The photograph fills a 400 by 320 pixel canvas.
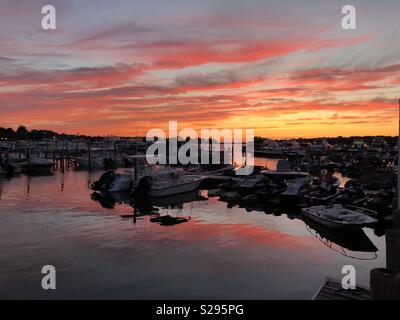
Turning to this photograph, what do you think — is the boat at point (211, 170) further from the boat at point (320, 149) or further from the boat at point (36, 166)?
the boat at point (320, 149)

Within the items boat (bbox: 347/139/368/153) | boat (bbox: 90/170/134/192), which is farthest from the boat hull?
boat (bbox: 347/139/368/153)

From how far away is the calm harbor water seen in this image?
15094 millimetres

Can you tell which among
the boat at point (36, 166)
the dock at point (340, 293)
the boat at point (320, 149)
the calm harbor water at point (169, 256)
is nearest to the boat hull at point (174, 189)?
the calm harbor water at point (169, 256)

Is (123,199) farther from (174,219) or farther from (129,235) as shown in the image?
(129,235)

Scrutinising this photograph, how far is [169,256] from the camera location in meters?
19.5

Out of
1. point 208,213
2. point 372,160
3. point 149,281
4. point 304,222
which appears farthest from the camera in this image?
point 372,160

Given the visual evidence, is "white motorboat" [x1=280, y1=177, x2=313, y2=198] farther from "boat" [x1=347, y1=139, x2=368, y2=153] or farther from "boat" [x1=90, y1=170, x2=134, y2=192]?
"boat" [x1=347, y1=139, x2=368, y2=153]

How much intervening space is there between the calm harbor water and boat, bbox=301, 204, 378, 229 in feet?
2.89

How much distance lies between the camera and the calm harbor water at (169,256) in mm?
15094

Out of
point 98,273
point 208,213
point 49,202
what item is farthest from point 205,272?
point 49,202

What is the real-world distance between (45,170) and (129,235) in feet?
174

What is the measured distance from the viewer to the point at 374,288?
9.05 meters

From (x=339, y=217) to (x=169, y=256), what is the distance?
11141mm

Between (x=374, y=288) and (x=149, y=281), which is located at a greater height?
(x=374, y=288)
